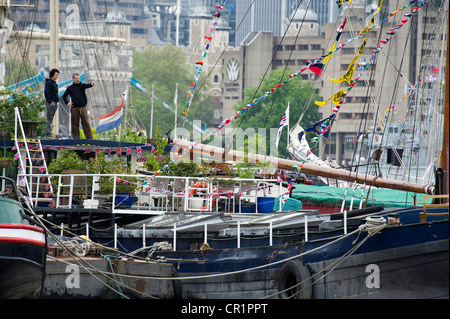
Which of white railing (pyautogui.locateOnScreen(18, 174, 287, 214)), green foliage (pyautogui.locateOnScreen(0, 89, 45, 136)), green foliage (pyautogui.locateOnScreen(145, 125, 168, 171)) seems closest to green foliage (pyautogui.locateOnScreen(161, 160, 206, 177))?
white railing (pyautogui.locateOnScreen(18, 174, 287, 214))

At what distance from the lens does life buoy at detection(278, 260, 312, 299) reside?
15836 millimetres

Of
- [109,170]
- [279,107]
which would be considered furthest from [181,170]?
[279,107]

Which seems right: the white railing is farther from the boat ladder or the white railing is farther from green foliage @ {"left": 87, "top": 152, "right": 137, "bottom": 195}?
the boat ladder

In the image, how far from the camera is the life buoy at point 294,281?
1584 cm

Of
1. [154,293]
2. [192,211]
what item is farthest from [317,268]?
[192,211]

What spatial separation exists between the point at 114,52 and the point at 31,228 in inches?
4231

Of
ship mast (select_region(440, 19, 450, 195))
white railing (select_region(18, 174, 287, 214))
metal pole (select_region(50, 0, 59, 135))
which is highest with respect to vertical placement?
metal pole (select_region(50, 0, 59, 135))

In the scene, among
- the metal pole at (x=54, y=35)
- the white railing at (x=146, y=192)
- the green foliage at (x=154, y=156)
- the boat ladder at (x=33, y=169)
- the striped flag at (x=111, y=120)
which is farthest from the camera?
the metal pole at (x=54, y=35)

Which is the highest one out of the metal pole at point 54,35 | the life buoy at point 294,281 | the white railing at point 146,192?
the metal pole at point 54,35

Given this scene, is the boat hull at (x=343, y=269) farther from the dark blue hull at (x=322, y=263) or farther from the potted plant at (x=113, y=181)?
the potted plant at (x=113, y=181)

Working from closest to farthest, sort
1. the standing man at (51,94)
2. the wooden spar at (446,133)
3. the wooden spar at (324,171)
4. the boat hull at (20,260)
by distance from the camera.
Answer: the wooden spar at (446,133) → the boat hull at (20,260) → the wooden spar at (324,171) → the standing man at (51,94)

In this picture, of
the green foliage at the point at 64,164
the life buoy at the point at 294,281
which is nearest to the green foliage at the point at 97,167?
the green foliage at the point at 64,164

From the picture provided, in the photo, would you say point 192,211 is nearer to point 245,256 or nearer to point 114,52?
point 245,256

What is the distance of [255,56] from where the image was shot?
121 metres
